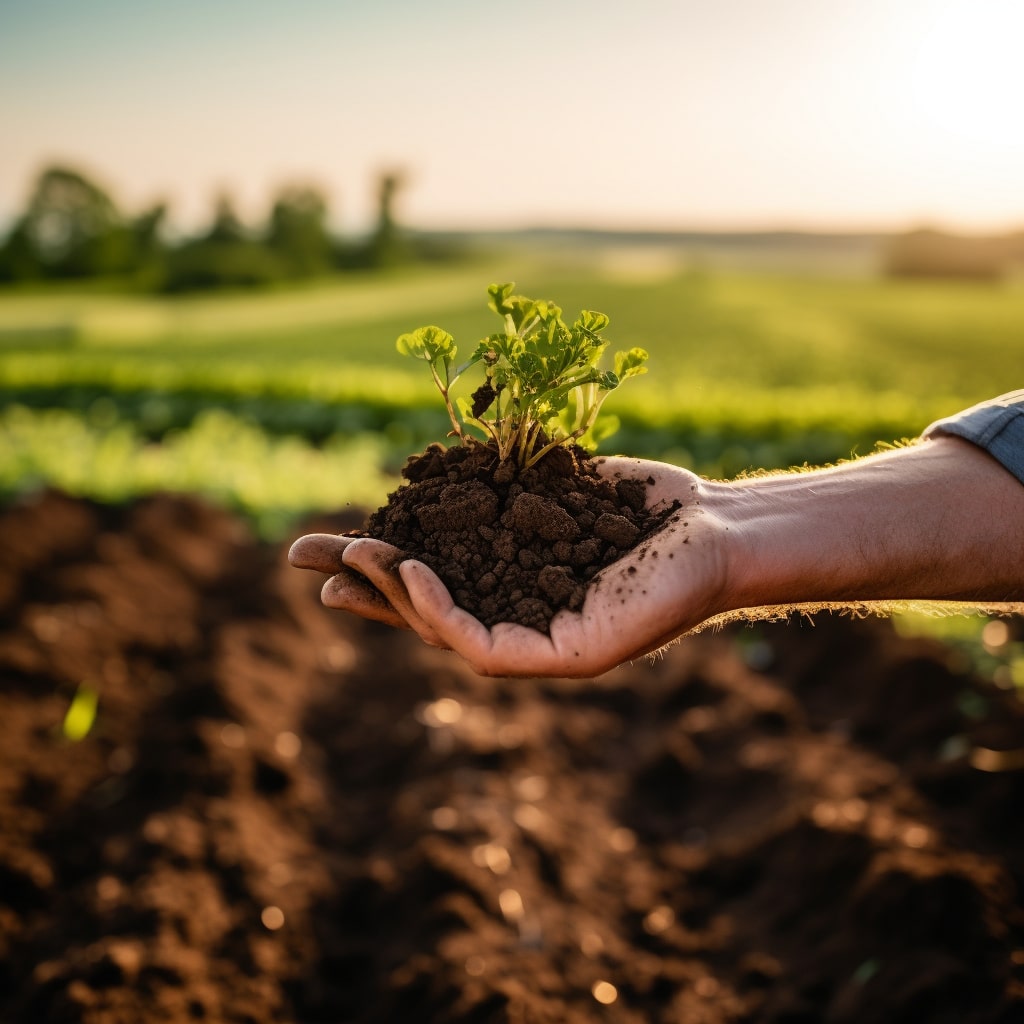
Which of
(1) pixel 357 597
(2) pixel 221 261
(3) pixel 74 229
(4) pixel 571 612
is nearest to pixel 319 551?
(1) pixel 357 597

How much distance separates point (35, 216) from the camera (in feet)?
109

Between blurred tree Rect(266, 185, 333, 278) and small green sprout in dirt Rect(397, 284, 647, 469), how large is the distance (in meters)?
32.3

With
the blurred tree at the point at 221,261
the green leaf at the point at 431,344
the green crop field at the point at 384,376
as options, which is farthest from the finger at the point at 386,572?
the blurred tree at the point at 221,261

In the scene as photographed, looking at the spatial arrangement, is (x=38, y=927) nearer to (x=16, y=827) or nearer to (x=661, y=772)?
(x=16, y=827)

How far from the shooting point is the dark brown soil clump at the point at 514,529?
6.85 feet

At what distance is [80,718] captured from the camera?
13.8 feet

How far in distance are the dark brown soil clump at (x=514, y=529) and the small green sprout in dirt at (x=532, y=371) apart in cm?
7

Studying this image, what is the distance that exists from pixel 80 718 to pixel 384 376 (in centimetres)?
842

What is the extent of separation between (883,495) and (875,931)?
1.62 m

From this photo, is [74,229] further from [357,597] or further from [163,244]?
[357,597]

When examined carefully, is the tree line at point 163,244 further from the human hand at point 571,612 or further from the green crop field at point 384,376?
the human hand at point 571,612

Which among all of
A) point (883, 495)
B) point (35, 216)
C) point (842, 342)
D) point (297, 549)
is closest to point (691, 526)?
point (883, 495)

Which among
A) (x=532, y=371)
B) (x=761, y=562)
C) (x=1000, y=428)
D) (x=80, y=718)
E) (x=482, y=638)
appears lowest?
(x=80, y=718)

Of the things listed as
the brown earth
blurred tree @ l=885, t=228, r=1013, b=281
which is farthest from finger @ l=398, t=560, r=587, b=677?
blurred tree @ l=885, t=228, r=1013, b=281
